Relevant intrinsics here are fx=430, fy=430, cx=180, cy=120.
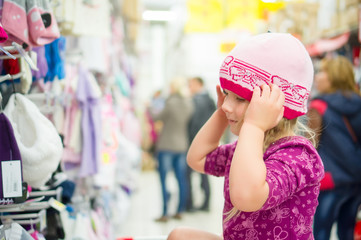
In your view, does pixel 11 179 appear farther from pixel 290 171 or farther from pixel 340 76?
pixel 340 76

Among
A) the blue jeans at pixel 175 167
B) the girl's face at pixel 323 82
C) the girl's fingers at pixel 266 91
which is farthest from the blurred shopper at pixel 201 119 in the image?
the girl's fingers at pixel 266 91

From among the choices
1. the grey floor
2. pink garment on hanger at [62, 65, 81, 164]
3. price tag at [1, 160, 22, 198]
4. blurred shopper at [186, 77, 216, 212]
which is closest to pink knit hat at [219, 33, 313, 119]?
price tag at [1, 160, 22, 198]

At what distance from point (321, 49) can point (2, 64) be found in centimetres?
403

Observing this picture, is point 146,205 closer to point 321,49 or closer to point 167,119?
point 167,119

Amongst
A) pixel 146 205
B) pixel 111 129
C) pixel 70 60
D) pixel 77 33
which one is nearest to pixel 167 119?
pixel 146 205

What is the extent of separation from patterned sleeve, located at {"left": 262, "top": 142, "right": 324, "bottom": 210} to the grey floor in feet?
8.94

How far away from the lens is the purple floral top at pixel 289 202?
130 cm

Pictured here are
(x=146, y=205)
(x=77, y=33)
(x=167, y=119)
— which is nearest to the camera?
(x=77, y=33)

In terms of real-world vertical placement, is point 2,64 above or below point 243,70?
below

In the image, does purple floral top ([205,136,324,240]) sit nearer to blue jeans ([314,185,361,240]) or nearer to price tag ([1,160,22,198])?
price tag ([1,160,22,198])

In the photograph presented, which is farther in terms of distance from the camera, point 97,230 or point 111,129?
point 111,129

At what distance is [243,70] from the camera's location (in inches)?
53.7

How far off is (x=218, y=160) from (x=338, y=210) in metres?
1.85

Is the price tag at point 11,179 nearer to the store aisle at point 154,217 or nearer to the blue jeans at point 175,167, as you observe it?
the store aisle at point 154,217
